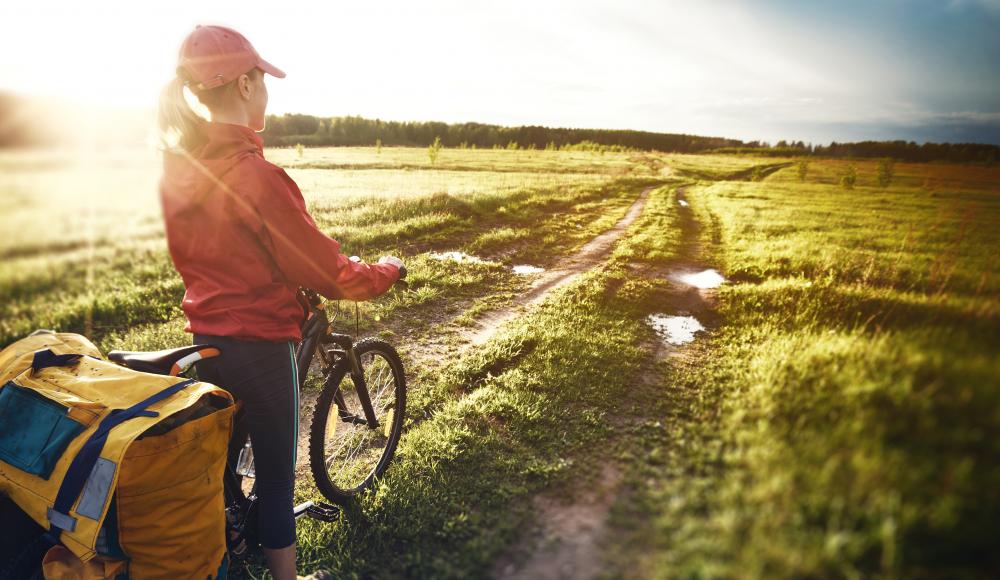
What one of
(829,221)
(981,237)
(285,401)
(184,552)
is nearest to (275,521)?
(184,552)

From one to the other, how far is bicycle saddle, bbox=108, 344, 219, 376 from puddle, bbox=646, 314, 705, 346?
14.9ft

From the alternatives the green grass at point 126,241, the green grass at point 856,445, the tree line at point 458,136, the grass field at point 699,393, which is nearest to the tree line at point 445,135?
the tree line at point 458,136

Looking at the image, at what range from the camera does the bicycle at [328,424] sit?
2.89m

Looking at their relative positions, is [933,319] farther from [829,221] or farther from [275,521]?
[829,221]

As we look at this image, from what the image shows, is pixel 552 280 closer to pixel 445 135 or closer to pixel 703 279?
pixel 703 279

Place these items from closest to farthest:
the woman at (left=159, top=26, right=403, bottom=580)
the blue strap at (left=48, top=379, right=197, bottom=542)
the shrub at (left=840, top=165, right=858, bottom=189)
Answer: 1. the blue strap at (left=48, top=379, right=197, bottom=542)
2. the woman at (left=159, top=26, right=403, bottom=580)
3. the shrub at (left=840, top=165, right=858, bottom=189)

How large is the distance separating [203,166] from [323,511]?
8.41 ft

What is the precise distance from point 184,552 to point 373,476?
1545mm

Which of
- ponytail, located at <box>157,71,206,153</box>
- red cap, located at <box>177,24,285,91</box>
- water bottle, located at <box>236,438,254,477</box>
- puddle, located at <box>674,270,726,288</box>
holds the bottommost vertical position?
water bottle, located at <box>236,438,254,477</box>

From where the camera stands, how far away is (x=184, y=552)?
249 centimetres

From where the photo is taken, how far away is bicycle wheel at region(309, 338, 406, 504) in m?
3.47

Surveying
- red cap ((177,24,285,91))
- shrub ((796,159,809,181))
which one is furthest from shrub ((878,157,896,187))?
shrub ((796,159,809,181))

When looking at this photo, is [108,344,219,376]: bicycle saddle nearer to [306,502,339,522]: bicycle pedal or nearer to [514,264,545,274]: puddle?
[306,502,339,522]: bicycle pedal

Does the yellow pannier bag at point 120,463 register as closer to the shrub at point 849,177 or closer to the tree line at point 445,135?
the shrub at point 849,177
